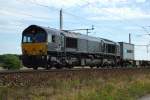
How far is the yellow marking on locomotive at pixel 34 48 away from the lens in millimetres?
Answer: 30359

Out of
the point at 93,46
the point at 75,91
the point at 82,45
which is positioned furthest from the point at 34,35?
the point at 75,91

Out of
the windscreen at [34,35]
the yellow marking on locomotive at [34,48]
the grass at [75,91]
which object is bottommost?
the grass at [75,91]

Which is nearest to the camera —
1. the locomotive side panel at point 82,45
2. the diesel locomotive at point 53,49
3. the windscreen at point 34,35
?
the diesel locomotive at point 53,49

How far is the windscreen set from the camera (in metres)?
31.2

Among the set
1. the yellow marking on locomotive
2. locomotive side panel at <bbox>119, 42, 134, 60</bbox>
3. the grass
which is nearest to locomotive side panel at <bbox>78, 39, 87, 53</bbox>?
the yellow marking on locomotive

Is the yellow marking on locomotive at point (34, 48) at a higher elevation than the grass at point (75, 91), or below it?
higher

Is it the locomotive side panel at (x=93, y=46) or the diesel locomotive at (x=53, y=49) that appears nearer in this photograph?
the diesel locomotive at (x=53, y=49)

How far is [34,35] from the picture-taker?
31.7 meters

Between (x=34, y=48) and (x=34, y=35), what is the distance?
133cm

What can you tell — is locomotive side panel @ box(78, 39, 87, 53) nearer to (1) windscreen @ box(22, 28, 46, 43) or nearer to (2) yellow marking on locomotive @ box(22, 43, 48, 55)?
(1) windscreen @ box(22, 28, 46, 43)

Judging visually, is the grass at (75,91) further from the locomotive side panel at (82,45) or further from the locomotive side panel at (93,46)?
the locomotive side panel at (93,46)

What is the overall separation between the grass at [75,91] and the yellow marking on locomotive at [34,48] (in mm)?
10423

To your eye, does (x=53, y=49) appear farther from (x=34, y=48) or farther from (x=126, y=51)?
(x=126, y=51)

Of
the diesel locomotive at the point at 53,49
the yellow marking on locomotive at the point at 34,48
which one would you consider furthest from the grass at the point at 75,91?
the yellow marking on locomotive at the point at 34,48
